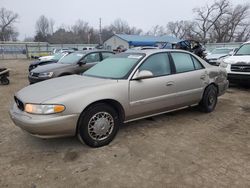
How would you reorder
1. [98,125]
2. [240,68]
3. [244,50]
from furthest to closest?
[244,50], [240,68], [98,125]

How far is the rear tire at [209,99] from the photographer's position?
504 centimetres

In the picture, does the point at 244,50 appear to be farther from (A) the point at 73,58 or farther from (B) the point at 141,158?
(B) the point at 141,158

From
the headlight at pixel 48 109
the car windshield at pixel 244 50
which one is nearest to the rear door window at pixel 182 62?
the headlight at pixel 48 109

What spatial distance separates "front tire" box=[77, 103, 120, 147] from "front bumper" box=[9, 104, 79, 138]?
15cm

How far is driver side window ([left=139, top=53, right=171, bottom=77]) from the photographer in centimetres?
412

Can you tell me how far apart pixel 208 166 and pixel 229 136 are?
1.23 m

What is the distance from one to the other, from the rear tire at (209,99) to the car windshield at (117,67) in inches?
74.9

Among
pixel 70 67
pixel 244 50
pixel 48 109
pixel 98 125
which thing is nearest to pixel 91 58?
pixel 70 67

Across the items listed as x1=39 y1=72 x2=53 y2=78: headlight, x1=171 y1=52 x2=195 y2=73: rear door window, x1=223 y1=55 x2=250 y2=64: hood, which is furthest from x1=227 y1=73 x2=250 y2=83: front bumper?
x1=39 y1=72 x2=53 y2=78: headlight

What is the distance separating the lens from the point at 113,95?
353 cm

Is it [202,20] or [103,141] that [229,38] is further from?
[103,141]

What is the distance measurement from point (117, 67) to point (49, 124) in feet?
5.72

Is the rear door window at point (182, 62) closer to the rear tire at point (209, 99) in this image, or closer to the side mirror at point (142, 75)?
the rear tire at point (209, 99)

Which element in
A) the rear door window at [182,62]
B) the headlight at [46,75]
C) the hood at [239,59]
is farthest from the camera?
the hood at [239,59]
